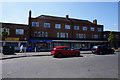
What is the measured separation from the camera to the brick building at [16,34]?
88.2 feet

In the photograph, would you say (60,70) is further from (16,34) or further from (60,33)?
(60,33)

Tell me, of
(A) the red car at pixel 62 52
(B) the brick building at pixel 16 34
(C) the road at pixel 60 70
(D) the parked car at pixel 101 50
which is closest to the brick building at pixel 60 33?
(B) the brick building at pixel 16 34

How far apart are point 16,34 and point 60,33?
13.3 metres

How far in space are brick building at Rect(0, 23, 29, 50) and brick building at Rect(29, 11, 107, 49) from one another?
1916 mm

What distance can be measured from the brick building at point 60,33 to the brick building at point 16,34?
6.29 feet

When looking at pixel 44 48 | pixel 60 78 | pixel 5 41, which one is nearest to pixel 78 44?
pixel 44 48

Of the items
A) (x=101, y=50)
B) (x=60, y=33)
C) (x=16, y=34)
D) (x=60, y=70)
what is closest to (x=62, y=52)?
(x=60, y=70)

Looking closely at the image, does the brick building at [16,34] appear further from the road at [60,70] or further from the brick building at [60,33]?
the road at [60,70]

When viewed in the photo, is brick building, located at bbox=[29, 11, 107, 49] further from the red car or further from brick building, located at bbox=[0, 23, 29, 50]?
the red car

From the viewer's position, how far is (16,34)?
27.8m

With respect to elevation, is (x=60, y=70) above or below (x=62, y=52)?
below

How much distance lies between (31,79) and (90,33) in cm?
3573

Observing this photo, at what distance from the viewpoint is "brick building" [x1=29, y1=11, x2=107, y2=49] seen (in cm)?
3020

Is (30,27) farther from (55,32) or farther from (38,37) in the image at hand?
(55,32)
